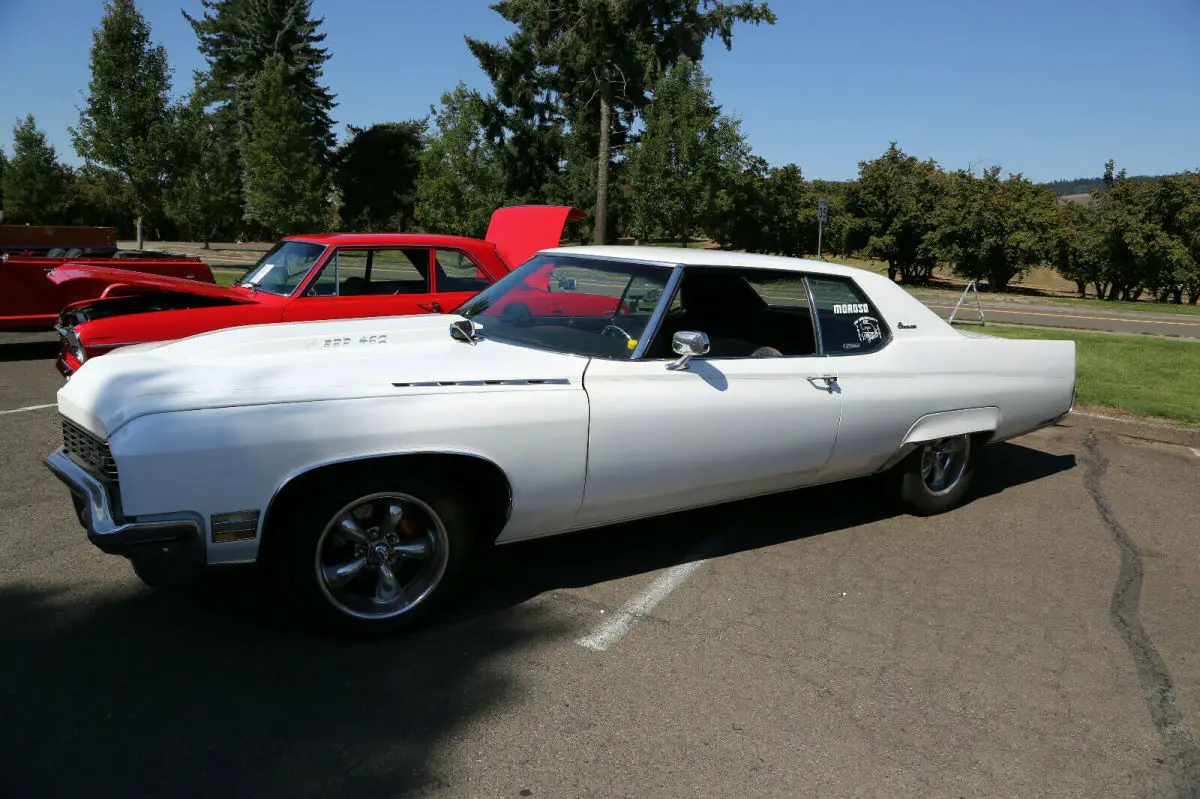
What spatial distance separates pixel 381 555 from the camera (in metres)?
3.43

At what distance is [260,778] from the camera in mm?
2604

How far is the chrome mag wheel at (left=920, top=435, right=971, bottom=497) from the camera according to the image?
524cm

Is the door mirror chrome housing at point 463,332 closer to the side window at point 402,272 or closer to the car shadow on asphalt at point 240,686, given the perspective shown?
the car shadow on asphalt at point 240,686

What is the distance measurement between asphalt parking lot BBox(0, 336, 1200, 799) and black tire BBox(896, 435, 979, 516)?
1.14 feet

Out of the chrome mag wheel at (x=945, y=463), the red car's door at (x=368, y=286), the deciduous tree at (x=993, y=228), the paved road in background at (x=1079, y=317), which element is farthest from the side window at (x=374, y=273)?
the deciduous tree at (x=993, y=228)

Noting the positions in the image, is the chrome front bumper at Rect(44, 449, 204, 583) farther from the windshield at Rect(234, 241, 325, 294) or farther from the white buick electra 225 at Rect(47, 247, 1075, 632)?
the windshield at Rect(234, 241, 325, 294)

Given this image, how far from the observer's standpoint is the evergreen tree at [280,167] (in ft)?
102

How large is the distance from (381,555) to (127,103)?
25.8m

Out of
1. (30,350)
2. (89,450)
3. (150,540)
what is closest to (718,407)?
(150,540)

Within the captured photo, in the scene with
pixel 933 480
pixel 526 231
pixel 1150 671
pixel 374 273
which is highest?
pixel 526 231

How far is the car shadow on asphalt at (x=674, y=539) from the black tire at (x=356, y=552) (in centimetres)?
28

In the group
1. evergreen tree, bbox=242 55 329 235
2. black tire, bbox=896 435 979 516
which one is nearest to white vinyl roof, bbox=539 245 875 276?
black tire, bbox=896 435 979 516

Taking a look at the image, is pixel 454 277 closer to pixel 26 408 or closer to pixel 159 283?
pixel 159 283

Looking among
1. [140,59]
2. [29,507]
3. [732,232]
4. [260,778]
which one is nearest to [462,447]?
[260,778]
